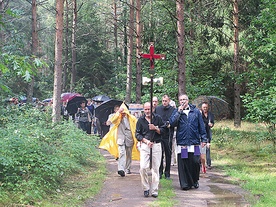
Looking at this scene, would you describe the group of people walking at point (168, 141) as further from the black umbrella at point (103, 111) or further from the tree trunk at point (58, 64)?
the black umbrella at point (103, 111)

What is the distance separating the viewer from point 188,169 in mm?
9164

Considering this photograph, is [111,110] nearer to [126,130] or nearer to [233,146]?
[233,146]

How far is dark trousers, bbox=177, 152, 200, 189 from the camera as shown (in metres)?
9.13

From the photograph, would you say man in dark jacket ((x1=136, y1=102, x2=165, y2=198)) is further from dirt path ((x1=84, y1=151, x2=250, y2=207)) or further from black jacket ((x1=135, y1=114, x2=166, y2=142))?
dirt path ((x1=84, y1=151, x2=250, y2=207))

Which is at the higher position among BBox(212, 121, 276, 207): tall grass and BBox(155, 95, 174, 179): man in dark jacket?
BBox(155, 95, 174, 179): man in dark jacket

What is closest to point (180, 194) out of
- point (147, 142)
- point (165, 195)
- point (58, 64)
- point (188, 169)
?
point (165, 195)

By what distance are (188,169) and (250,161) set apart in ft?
15.8

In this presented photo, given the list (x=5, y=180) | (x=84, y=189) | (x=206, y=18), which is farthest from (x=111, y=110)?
(x=5, y=180)

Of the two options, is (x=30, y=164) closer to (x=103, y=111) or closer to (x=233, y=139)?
(x=233, y=139)

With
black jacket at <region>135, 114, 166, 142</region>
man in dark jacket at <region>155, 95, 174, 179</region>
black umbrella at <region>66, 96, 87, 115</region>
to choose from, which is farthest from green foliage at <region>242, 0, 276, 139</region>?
black umbrella at <region>66, 96, 87, 115</region>

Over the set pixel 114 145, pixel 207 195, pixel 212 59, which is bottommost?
pixel 207 195

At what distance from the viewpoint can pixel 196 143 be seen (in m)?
9.09

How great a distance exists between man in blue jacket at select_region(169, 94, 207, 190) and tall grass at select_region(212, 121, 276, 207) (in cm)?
135

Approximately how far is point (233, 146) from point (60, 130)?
7159 millimetres
